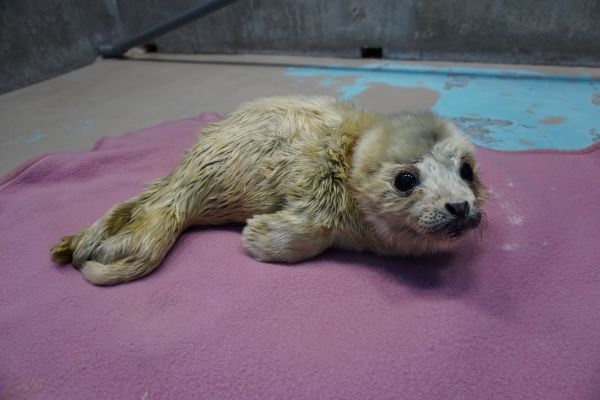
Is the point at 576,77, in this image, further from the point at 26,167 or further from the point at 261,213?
the point at 26,167

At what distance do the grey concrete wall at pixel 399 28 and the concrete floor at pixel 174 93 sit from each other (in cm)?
15

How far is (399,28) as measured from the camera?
128 inches

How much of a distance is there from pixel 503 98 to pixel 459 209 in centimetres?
173

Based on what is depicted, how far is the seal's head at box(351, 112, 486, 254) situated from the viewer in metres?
1.00

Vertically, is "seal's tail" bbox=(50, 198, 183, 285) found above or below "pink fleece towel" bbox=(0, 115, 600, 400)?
above

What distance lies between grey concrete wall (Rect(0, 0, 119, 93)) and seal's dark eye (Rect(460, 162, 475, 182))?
340 centimetres

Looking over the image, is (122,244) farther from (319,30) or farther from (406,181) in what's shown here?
(319,30)

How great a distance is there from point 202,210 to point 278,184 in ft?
0.82

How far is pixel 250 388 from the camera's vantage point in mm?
886

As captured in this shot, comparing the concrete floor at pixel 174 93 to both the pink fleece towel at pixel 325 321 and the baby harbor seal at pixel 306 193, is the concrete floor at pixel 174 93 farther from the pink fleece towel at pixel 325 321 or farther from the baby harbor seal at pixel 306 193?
the baby harbor seal at pixel 306 193

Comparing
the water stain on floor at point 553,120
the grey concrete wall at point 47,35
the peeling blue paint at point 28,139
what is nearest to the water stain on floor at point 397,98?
the water stain on floor at point 553,120

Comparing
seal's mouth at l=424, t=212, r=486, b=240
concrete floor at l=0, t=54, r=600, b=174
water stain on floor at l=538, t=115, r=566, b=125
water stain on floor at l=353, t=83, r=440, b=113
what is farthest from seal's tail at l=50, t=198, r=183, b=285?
water stain on floor at l=538, t=115, r=566, b=125

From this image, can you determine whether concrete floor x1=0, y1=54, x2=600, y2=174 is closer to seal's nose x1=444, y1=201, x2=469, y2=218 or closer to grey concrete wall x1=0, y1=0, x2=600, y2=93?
grey concrete wall x1=0, y1=0, x2=600, y2=93

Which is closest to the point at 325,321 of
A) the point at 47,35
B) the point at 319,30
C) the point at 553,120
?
→ the point at 553,120
